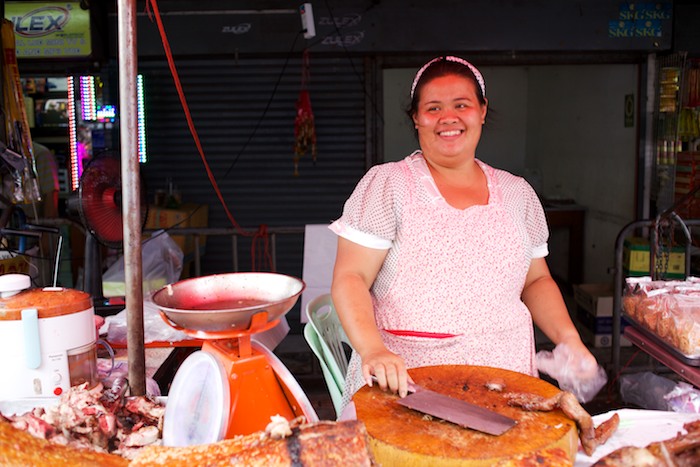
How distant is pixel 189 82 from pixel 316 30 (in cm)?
139

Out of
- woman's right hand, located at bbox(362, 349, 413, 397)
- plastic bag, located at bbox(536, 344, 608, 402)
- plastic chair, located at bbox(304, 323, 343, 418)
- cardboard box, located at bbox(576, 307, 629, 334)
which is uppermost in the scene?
woman's right hand, located at bbox(362, 349, 413, 397)

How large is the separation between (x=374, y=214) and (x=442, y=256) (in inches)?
11.0

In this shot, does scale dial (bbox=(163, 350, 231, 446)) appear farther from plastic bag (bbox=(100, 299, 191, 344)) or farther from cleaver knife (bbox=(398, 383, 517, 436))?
plastic bag (bbox=(100, 299, 191, 344))

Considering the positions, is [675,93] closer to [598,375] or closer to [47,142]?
[598,375]

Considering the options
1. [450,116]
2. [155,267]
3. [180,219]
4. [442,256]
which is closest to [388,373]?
[442,256]

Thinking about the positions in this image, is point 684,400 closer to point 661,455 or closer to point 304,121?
point 661,455

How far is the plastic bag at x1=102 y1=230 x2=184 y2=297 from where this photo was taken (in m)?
5.14

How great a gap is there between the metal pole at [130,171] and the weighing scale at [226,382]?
0.07 meters

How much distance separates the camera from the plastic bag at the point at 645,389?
13.1ft

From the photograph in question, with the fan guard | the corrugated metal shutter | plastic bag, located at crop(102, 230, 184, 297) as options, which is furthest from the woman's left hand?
the corrugated metal shutter

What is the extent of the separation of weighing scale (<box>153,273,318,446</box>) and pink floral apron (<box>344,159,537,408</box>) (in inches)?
32.7

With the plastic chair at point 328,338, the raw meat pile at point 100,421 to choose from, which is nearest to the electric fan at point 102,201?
the plastic chair at point 328,338

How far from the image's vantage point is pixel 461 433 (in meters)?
1.37

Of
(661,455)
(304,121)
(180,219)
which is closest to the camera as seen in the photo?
(661,455)
